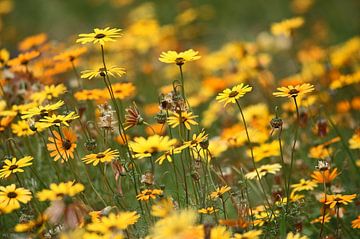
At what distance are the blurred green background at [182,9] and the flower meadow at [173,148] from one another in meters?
1.00

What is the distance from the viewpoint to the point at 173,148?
254 cm

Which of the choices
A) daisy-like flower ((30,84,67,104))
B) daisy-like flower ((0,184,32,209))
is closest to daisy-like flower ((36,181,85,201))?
daisy-like flower ((0,184,32,209))

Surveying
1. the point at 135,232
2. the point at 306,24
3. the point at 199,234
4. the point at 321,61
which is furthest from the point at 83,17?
the point at 199,234

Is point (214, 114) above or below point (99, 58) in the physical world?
below

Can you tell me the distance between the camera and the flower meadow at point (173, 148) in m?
2.39

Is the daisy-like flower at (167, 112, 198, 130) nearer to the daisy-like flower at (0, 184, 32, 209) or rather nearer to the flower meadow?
the flower meadow

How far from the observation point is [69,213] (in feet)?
6.82

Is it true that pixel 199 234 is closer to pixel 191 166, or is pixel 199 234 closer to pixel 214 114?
pixel 191 166

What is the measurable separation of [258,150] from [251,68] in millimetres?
1371

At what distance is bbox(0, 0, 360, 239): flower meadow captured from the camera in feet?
7.83

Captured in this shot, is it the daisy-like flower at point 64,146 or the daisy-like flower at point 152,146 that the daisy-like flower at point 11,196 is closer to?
the daisy-like flower at point 64,146

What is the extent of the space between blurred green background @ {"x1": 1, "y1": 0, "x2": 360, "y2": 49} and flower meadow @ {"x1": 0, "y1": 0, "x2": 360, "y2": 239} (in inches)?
39.2

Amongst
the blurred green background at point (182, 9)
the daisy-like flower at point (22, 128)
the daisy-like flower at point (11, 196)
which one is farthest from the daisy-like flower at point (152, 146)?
the blurred green background at point (182, 9)

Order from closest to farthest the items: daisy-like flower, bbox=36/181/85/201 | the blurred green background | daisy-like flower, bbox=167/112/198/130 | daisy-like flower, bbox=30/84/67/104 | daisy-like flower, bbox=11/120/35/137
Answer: daisy-like flower, bbox=36/181/85/201, daisy-like flower, bbox=167/112/198/130, daisy-like flower, bbox=11/120/35/137, daisy-like flower, bbox=30/84/67/104, the blurred green background
